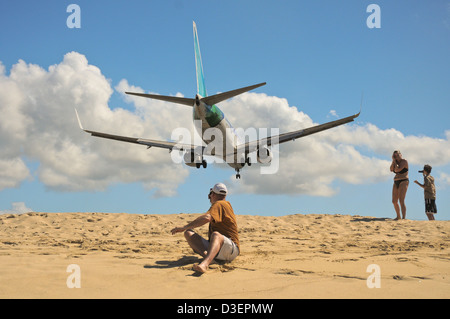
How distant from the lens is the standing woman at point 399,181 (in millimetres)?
13211

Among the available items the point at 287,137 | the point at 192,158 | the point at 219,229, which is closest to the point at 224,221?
the point at 219,229

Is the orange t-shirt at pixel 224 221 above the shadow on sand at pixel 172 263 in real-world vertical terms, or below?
above

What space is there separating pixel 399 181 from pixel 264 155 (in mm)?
9348

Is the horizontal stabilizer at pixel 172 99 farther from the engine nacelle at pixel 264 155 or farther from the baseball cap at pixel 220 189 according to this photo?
the baseball cap at pixel 220 189

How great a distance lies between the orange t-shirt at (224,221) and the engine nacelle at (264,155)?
1593 centimetres

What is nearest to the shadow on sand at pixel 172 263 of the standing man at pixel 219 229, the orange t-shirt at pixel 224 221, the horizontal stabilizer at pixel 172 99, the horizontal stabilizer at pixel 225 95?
the standing man at pixel 219 229

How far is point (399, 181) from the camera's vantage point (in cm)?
1335

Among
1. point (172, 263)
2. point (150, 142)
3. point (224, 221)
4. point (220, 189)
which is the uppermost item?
point (150, 142)

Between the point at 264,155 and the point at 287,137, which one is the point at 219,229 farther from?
the point at 264,155
